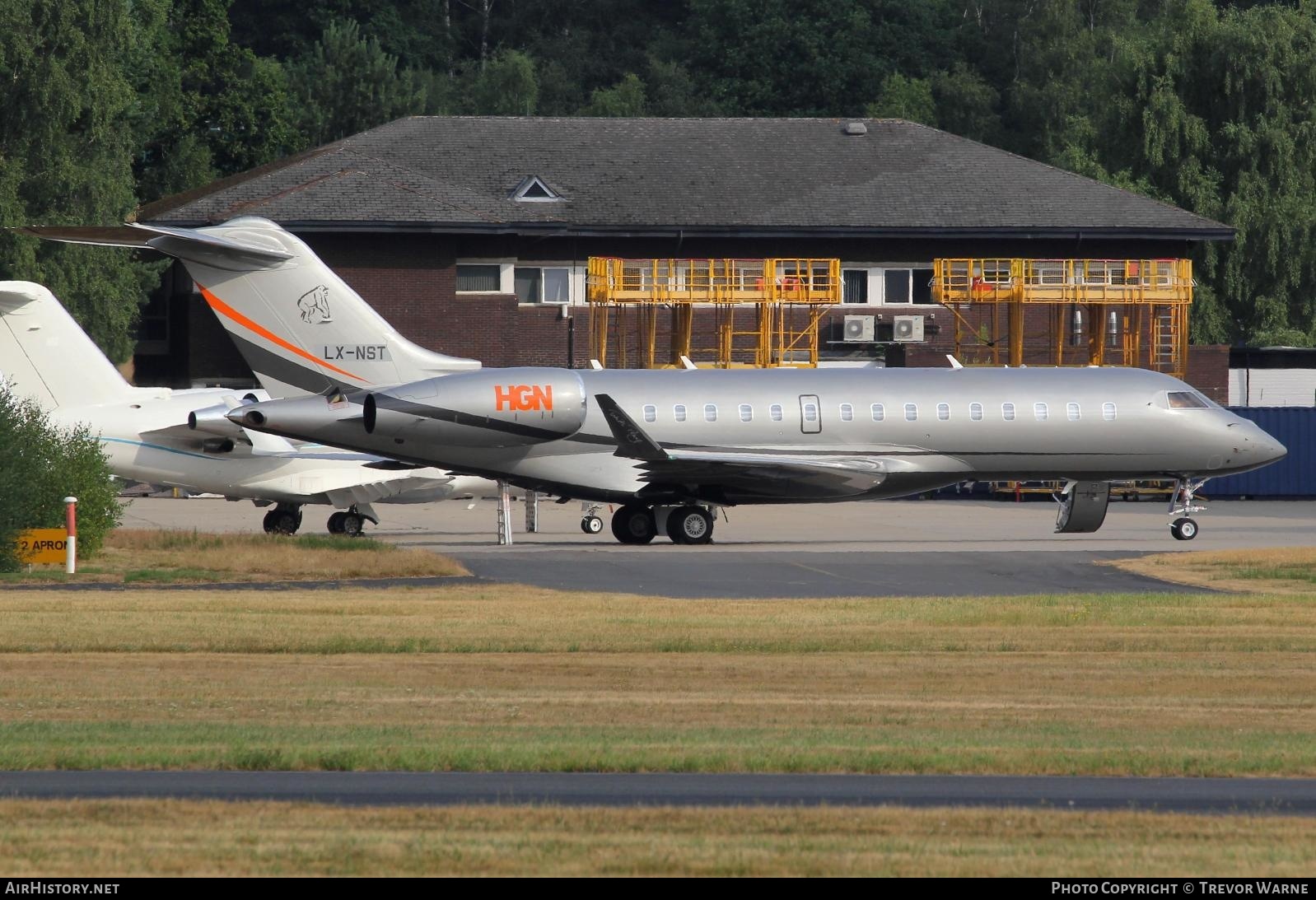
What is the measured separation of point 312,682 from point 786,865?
7.95m

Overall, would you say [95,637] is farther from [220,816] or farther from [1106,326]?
[1106,326]

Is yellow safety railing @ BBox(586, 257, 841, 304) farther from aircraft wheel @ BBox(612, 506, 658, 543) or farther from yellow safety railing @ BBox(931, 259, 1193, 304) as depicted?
aircraft wheel @ BBox(612, 506, 658, 543)

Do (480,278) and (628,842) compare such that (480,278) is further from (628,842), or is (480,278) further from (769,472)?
(628,842)

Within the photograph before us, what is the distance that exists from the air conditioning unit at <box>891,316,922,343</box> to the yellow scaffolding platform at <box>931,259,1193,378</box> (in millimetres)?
1337

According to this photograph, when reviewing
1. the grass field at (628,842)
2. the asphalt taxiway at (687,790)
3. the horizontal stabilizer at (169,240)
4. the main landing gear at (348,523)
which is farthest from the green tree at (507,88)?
the grass field at (628,842)

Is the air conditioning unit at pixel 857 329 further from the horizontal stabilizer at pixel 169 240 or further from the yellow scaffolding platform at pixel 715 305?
the horizontal stabilizer at pixel 169 240

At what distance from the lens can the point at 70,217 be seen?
6119 cm

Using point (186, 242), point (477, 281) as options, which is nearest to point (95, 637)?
point (186, 242)

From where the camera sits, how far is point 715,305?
182ft

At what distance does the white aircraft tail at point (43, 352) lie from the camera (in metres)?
34.9

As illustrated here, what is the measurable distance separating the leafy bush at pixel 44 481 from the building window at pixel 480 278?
92.6 ft

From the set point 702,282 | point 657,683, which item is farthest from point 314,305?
point 702,282

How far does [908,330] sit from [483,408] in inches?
1122

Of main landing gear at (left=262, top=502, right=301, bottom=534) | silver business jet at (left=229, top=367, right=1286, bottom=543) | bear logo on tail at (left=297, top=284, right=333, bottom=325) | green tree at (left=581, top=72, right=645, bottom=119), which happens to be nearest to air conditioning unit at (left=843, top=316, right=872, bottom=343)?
silver business jet at (left=229, top=367, right=1286, bottom=543)
